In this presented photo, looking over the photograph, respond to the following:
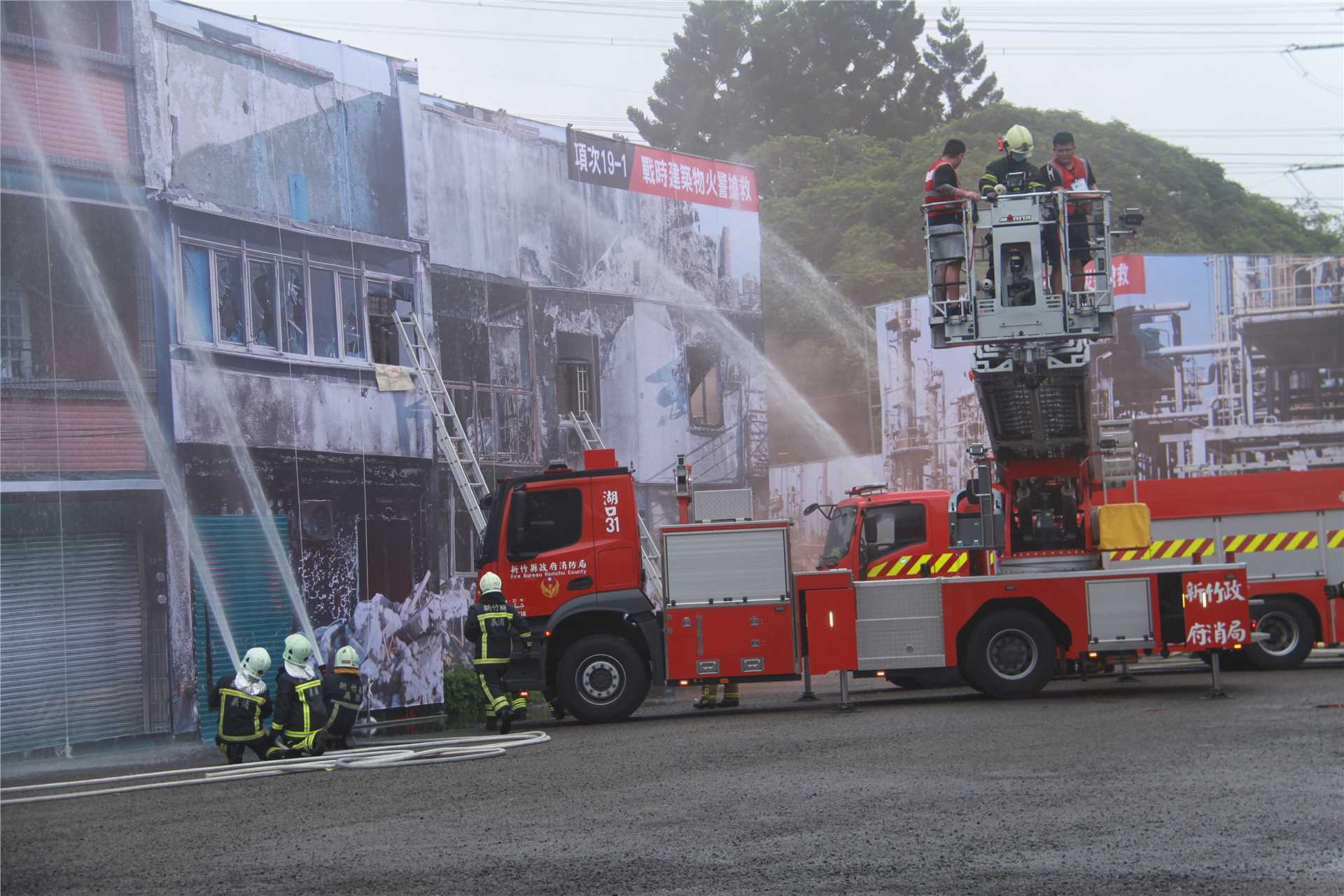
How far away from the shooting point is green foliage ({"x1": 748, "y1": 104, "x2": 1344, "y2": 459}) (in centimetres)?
3366

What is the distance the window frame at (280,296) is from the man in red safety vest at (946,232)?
793 cm

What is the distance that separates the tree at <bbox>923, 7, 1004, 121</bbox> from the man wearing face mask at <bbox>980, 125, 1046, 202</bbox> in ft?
143

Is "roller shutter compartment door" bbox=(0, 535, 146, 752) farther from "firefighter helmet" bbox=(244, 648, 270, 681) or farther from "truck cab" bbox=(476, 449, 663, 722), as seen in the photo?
"truck cab" bbox=(476, 449, 663, 722)

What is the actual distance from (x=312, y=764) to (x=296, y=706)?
1.32 meters

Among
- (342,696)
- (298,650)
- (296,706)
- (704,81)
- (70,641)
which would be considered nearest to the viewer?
(298,650)

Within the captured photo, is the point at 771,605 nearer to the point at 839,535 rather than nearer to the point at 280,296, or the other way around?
the point at 839,535

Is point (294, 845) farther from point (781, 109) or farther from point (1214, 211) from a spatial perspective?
point (1214, 211)

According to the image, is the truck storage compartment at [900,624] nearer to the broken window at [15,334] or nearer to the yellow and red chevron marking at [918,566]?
the yellow and red chevron marking at [918,566]

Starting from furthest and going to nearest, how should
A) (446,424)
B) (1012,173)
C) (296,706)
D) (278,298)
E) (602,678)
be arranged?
(446,424)
(278,298)
(602,678)
(1012,173)
(296,706)

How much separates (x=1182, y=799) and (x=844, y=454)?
958 inches

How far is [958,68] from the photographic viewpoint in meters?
58.2

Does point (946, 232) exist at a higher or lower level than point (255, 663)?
higher

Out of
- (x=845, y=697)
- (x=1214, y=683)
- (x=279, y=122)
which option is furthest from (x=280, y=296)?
(x=1214, y=683)

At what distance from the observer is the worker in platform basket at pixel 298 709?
13055 mm
